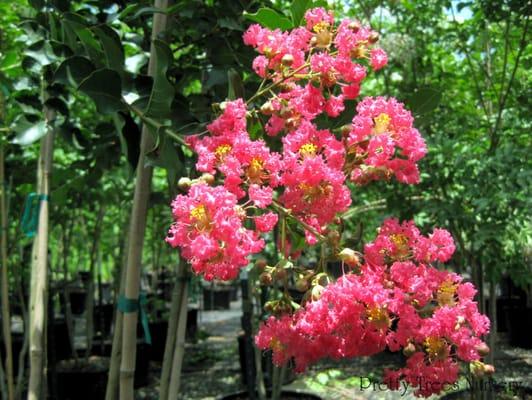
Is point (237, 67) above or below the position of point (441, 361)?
above

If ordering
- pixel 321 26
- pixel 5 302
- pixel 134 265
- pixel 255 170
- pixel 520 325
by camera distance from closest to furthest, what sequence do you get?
pixel 255 170 < pixel 321 26 < pixel 134 265 < pixel 5 302 < pixel 520 325

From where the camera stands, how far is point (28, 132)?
1378 millimetres

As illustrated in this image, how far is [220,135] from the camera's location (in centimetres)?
89

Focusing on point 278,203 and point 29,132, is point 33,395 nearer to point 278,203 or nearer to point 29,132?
point 29,132

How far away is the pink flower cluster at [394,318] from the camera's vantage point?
0.76 m

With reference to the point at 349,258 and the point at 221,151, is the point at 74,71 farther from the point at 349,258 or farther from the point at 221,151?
the point at 349,258


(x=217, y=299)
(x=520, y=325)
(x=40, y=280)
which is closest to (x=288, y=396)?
(x=40, y=280)

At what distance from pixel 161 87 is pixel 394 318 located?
1.82ft

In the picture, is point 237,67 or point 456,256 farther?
point 456,256

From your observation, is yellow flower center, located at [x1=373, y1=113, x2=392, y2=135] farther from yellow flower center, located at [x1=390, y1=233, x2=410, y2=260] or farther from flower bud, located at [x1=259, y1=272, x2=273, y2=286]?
flower bud, located at [x1=259, y1=272, x2=273, y2=286]

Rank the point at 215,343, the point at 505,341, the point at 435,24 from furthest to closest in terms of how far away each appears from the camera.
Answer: the point at 215,343, the point at 505,341, the point at 435,24

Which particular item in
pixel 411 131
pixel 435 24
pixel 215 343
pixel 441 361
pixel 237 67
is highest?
pixel 435 24

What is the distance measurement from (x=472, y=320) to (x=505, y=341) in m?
3.90

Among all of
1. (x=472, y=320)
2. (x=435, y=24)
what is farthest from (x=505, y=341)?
(x=472, y=320)
